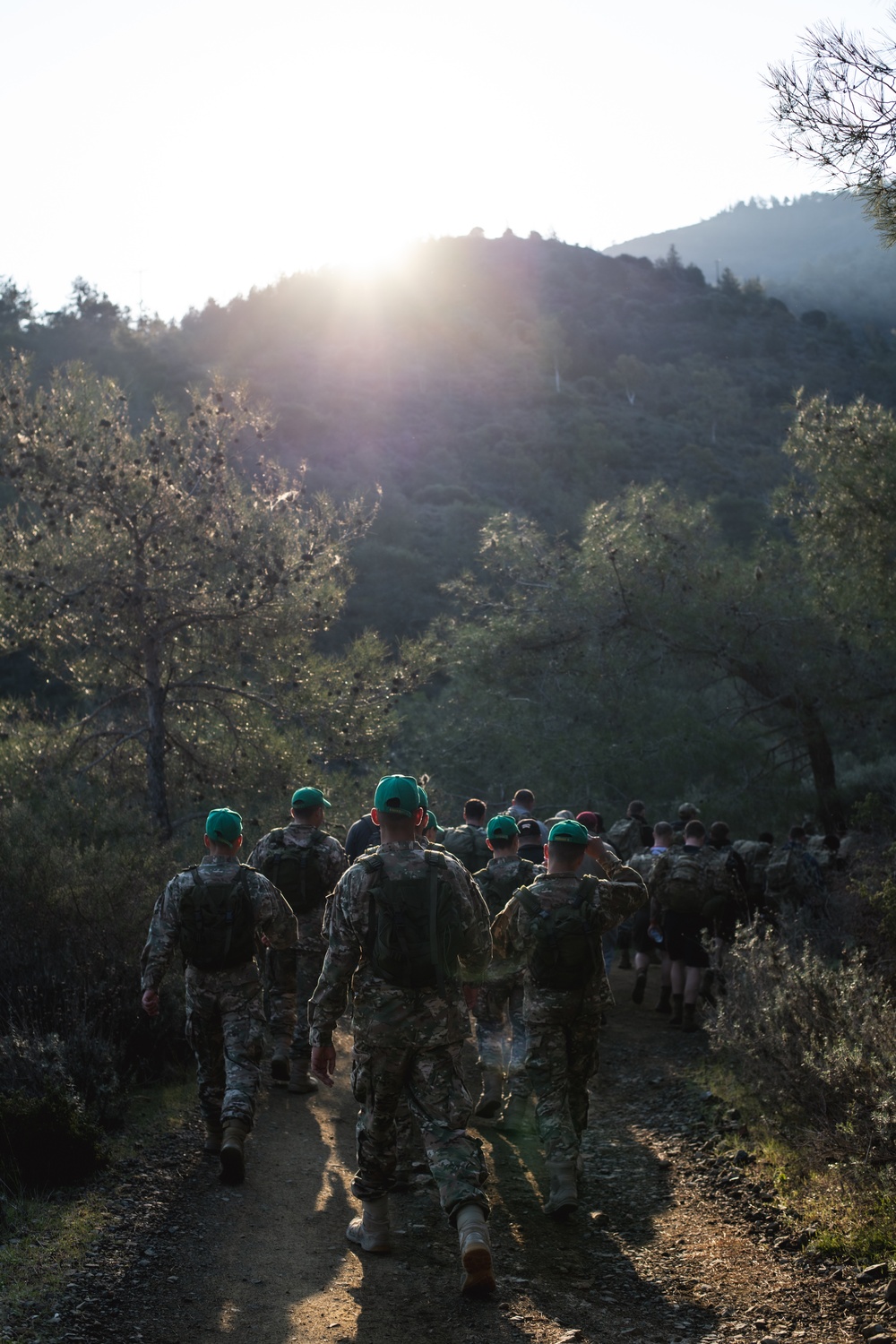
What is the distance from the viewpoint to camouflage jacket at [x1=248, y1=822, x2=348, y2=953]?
7.48 metres

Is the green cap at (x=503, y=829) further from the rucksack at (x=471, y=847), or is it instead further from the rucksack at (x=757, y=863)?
the rucksack at (x=757, y=863)

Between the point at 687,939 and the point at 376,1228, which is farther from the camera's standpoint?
the point at 687,939

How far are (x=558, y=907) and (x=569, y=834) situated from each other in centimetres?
36

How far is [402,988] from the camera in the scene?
467cm

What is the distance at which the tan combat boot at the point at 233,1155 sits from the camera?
5.66 meters

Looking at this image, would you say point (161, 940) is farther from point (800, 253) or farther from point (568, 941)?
point (800, 253)

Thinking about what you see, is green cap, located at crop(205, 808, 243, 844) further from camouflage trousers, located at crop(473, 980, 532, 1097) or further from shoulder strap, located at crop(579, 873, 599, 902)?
camouflage trousers, located at crop(473, 980, 532, 1097)

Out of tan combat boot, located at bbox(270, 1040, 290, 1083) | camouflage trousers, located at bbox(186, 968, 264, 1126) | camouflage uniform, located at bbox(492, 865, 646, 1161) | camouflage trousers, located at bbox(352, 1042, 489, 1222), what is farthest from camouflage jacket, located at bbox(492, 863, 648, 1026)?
tan combat boot, located at bbox(270, 1040, 290, 1083)

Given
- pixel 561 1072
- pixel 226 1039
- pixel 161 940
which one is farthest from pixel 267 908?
pixel 561 1072

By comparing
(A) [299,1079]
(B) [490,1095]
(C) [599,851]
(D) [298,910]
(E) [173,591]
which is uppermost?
(E) [173,591]

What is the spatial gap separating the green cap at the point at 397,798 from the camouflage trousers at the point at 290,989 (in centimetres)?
307

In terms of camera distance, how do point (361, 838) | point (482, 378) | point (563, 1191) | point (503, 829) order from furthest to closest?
point (482, 378)
point (361, 838)
point (503, 829)
point (563, 1191)

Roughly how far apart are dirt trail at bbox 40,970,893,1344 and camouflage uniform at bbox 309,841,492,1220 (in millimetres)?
458

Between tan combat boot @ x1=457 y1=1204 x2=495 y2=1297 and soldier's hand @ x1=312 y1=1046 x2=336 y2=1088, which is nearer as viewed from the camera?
tan combat boot @ x1=457 y1=1204 x2=495 y2=1297
